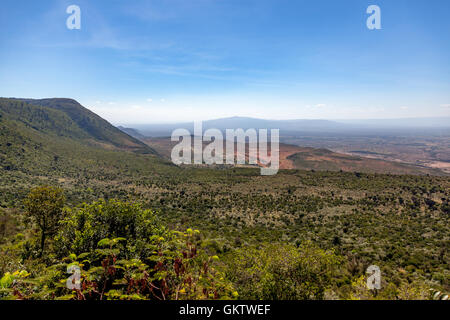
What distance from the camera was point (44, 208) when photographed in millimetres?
12281

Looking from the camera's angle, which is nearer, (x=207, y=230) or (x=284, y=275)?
(x=284, y=275)

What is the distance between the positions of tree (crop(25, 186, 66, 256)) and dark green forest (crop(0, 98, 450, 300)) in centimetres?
7

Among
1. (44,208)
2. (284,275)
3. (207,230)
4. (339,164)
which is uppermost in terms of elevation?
(44,208)

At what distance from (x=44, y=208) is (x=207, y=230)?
→ 51.6 feet

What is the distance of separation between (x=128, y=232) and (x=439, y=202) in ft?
139

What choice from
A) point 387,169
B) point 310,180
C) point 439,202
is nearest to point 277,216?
point 310,180

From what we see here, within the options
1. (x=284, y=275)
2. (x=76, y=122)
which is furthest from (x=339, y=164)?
(x=76, y=122)

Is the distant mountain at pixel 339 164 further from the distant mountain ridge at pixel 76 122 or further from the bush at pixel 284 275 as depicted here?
the distant mountain ridge at pixel 76 122

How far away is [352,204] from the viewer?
105 feet

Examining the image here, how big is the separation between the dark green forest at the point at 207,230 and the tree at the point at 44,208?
7 cm

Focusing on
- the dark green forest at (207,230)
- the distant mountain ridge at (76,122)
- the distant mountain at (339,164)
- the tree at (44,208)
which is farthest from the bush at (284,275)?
the distant mountain ridge at (76,122)

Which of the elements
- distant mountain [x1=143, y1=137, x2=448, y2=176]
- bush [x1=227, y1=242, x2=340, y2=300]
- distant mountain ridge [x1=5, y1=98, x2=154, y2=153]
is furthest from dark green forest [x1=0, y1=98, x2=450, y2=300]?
distant mountain ridge [x1=5, y1=98, x2=154, y2=153]

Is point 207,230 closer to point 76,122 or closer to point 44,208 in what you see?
point 44,208
